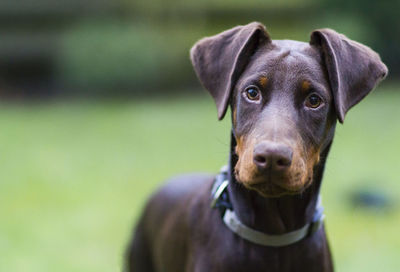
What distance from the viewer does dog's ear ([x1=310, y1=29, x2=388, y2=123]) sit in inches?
129

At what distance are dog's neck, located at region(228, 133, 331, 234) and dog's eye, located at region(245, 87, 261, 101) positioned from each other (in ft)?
0.89

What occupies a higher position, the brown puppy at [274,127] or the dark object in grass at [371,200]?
the brown puppy at [274,127]

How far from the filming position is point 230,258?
3434 millimetres

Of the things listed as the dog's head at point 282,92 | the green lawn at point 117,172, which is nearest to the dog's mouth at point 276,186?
the dog's head at point 282,92

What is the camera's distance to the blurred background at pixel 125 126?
6680mm

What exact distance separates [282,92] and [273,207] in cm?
59

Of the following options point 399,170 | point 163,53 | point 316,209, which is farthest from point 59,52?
point 316,209

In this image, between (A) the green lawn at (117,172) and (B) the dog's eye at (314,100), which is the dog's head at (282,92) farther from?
(A) the green lawn at (117,172)

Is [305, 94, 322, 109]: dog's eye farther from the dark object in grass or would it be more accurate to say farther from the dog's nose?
the dark object in grass

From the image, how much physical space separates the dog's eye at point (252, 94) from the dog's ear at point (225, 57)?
0.43 feet

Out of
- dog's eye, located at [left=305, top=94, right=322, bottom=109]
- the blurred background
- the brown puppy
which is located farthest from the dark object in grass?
dog's eye, located at [left=305, top=94, right=322, bottom=109]

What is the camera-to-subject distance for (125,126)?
11.7 m

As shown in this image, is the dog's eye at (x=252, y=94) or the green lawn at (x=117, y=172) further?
the green lawn at (x=117, y=172)

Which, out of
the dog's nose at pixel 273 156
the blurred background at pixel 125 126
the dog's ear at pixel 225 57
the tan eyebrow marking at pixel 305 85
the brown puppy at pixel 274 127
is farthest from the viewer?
the blurred background at pixel 125 126
